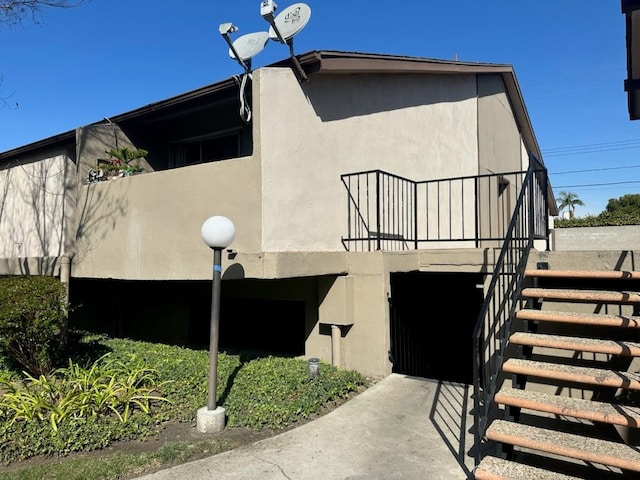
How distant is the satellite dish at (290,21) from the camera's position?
17.7 feet

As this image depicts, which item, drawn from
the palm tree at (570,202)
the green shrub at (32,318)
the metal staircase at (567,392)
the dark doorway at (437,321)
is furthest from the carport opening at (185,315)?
the palm tree at (570,202)

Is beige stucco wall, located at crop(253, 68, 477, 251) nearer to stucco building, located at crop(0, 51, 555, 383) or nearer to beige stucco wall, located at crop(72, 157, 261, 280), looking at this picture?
stucco building, located at crop(0, 51, 555, 383)

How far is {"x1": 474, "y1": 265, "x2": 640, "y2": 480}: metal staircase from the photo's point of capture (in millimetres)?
2938

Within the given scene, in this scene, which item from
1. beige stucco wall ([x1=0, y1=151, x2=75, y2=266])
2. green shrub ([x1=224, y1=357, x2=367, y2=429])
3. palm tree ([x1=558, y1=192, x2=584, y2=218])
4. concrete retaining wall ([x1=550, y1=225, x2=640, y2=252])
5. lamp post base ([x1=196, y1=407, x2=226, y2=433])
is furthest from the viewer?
palm tree ([x1=558, y1=192, x2=584, y2=218])

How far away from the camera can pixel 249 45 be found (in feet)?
18.6

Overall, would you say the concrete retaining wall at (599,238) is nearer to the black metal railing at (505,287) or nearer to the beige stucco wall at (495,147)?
the beige stucco wall at (495,147)

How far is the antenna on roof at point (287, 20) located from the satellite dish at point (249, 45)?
0.15 meters

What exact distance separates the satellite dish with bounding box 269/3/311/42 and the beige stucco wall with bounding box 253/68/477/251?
43cm

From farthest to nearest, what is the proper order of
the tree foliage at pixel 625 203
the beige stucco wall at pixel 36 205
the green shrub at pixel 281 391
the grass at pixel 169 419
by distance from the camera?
the tree foliage at pixel 625 203
the beige stucco wall at pixel 36 205
the green shrub at pixel 281 391
the grass at pixel 169 419

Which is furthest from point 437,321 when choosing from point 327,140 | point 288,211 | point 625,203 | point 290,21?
point 625,203

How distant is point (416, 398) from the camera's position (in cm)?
509

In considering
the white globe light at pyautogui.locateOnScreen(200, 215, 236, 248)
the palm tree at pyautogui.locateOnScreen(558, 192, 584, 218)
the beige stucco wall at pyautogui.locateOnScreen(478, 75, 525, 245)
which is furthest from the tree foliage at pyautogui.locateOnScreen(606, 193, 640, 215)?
the white globe light at pyautogui.locateOnScreen(200, 215, 236, 248)

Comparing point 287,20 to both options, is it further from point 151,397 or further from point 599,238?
point 599,238

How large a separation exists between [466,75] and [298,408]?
8.22 m
